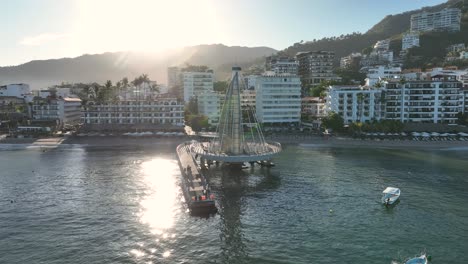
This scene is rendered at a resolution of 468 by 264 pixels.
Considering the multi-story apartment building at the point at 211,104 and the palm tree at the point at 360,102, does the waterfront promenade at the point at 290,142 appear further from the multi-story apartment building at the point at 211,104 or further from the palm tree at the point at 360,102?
the multi-story apartment building at the point at 211,104

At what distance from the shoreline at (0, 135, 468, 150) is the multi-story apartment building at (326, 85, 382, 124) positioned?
16261 mm

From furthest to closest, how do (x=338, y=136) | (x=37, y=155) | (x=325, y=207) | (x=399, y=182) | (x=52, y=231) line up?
1. (x=338, y=136)
2. (x=37, y=155)
3. (x=399, y=182)
4. (x=325, y=207)
5. (x=52, y=231)

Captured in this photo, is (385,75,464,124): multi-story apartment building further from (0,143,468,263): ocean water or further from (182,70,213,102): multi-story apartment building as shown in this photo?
(182,70,213,102): multi-story apartment building

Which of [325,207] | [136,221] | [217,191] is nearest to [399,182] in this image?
[325,207]

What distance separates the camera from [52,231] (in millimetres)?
47062

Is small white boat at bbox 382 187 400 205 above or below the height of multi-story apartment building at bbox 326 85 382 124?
below

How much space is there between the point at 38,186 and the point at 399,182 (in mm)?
70011

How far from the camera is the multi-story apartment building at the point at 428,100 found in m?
137

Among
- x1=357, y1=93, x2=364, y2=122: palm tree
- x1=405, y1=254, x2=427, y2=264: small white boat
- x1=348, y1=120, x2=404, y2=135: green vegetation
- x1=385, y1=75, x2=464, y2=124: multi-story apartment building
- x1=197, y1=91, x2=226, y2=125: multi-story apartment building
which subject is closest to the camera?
x1=405, y1=254, x2=427, y2=264: small white boat

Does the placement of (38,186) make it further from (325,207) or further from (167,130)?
(167,130)

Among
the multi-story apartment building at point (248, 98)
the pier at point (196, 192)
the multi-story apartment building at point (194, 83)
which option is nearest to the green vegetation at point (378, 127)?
the multi-story apartment building at point (248, 98)

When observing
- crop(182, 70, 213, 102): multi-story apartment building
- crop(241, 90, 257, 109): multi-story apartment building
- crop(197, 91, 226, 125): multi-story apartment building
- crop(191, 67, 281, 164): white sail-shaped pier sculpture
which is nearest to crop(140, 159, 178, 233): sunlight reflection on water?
crop(191, 67, 281, 164): white sail-shaped pier sculpture

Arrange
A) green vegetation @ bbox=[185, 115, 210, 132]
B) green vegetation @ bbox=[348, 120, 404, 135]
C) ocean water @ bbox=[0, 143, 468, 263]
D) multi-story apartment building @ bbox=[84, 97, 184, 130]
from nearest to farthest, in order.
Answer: ocean water @ bbox=[0, 143, 468, 263] → green vegetation @ bbox=[348, 120, 404, 135] → multi-story apartment building @ bbox=[84, 97, 184, 130] → green vegetation @ bbox=[185, 115, 210, 132]

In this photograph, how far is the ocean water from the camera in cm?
4125
